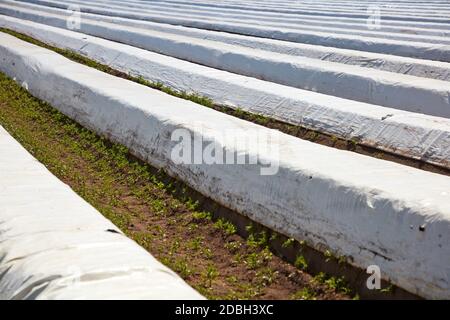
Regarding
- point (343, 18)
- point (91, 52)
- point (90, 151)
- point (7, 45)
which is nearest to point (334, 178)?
point (90, 151)

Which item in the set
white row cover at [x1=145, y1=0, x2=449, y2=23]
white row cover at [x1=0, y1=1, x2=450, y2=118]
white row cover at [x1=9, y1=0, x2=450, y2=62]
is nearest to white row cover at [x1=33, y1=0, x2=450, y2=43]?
white row cover at [x1=9, y1=0, x2=450, y2=62]

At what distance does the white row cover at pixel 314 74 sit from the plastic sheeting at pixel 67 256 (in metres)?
4.02

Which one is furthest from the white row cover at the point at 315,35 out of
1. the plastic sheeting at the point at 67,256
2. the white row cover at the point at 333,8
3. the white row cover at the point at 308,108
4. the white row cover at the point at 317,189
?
the plastic sheeting at the point at 67,256

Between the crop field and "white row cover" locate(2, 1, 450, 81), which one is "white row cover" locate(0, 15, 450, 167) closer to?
the crop field

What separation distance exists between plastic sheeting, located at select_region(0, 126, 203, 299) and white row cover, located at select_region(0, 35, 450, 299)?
1.30m

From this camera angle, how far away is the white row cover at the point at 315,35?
898 cm

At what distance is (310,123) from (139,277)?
3679mm

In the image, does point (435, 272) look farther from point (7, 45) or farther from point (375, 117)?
point (7, 45)

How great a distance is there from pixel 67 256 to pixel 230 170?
79.0 inches

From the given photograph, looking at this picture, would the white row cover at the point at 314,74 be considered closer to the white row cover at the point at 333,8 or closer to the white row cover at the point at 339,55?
the white row cover at the point at 339,55

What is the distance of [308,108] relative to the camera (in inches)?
261

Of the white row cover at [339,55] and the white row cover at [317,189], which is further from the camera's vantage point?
the white row cover at [339,55]

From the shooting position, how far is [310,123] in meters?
6.46

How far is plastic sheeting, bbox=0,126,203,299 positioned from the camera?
3080 millimetres
